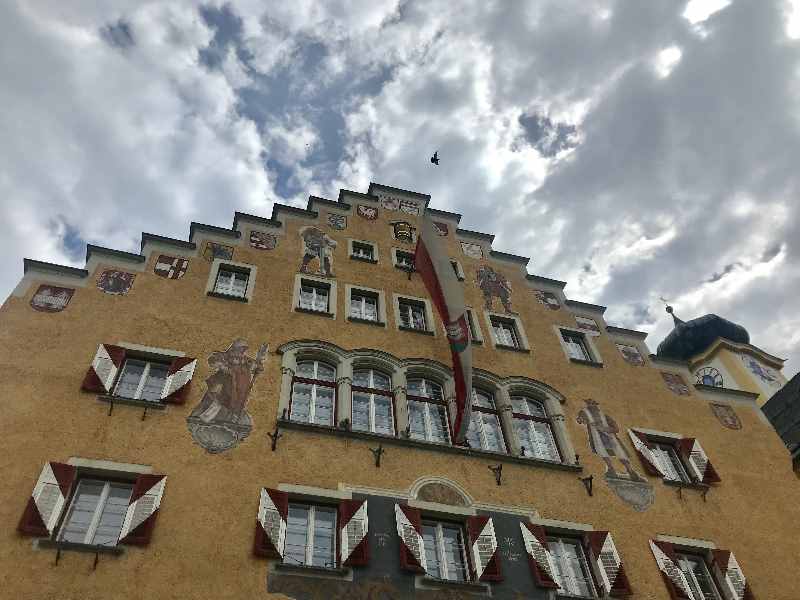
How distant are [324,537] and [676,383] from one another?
1033 centimetres

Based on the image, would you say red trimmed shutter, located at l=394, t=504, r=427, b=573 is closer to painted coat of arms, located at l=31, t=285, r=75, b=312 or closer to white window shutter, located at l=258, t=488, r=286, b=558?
white window shutter, located at l=258, t=488, r=286, b=558

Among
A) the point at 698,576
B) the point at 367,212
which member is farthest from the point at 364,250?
the point at 698,576

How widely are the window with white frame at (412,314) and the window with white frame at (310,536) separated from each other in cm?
575

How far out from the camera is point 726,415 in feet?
52.6

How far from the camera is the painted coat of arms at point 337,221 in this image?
18.4 meters

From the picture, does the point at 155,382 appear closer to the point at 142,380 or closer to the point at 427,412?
the point at 142,380

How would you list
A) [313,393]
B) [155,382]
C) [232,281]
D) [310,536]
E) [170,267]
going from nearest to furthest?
[310,536]
[155,382]
[313,393]
[170,267]
[232,281]

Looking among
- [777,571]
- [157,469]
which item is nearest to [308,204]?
[157,469]

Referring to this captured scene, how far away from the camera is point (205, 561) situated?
30.8ft

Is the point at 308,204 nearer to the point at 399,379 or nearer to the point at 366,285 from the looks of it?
the point at 366,285

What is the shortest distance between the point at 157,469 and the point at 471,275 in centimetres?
1049

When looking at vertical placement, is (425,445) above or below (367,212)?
below

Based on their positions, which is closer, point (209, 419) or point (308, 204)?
point (209, 419)

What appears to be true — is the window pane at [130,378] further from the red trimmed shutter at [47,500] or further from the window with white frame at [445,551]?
the window with white frame at [445,551]
